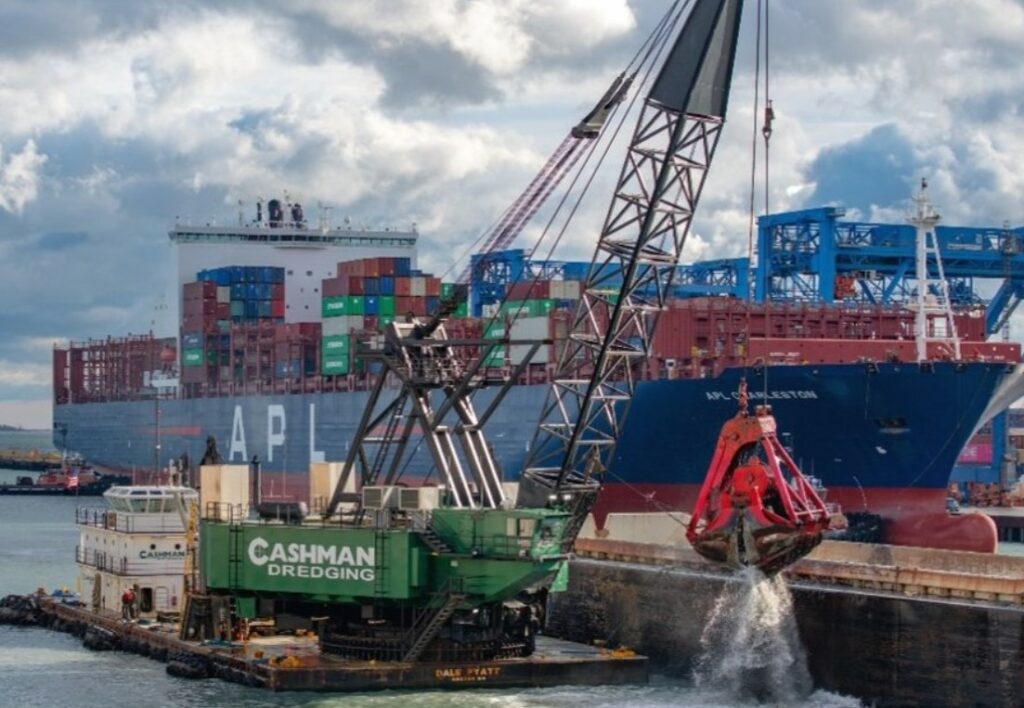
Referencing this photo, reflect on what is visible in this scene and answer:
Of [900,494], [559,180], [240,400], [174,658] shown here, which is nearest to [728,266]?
[240,400]

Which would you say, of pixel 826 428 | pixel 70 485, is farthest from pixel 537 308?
pixel 70 485

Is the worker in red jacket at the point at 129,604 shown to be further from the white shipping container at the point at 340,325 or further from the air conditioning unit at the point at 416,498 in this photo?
the white shipping container at the point at 340,325

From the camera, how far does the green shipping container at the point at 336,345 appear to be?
8138cm

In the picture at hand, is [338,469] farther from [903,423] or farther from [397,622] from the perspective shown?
[903,423]

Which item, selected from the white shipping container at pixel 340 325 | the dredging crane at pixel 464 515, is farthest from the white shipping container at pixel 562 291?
the dredging crane at pixel 464 515

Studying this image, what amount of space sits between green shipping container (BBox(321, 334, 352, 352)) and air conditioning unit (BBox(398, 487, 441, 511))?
45167 mm

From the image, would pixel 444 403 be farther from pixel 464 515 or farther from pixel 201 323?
pixel 201 323

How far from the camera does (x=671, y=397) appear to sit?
62375mm

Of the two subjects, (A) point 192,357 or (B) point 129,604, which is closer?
(B) point 129,604

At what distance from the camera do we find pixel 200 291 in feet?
310

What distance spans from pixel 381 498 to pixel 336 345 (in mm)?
46565

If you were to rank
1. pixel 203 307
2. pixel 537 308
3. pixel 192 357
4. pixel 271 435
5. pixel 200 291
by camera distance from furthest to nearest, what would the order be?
pixel 192 357 < pixel 200 291 < pixel 203 307 < pixel 271 435 < pixel 537 308

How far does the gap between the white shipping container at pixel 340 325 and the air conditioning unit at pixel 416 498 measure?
1741 inches

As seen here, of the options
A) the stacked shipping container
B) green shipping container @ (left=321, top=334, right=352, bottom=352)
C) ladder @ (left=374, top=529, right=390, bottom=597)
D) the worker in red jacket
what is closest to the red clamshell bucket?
ladder @ (left=374, top=529, right=390, bottom=597)
